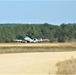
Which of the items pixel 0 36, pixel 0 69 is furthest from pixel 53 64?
pixel 0 36

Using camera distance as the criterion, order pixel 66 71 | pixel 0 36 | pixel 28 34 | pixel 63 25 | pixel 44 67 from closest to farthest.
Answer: pixel 66 71
pixel 44 67
pixel 0 36
pixel 28 34
pixel 63 25

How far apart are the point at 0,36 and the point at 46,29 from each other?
22.7 metres

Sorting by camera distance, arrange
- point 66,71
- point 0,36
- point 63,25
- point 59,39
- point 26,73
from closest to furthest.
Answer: point 66,71 → point 26,73 → point 0,36 → point 59,39 → point 63,25

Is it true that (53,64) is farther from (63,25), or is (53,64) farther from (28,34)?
(63,25)

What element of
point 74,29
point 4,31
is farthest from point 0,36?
point 74,29

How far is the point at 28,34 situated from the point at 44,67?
3110 inches

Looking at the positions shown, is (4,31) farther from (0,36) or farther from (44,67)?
(44,67)

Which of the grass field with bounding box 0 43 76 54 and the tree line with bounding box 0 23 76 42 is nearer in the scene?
the grass field with bounding box 0 43 76 54

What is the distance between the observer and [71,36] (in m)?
91.6

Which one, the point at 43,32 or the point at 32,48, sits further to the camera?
the point at 43,32

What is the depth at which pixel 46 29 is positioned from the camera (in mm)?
102938

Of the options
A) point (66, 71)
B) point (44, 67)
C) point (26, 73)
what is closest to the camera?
point (66, 71)

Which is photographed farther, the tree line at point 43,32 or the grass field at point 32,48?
the tree line at point 43,32

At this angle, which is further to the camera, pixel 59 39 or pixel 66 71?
pixel 59 39
